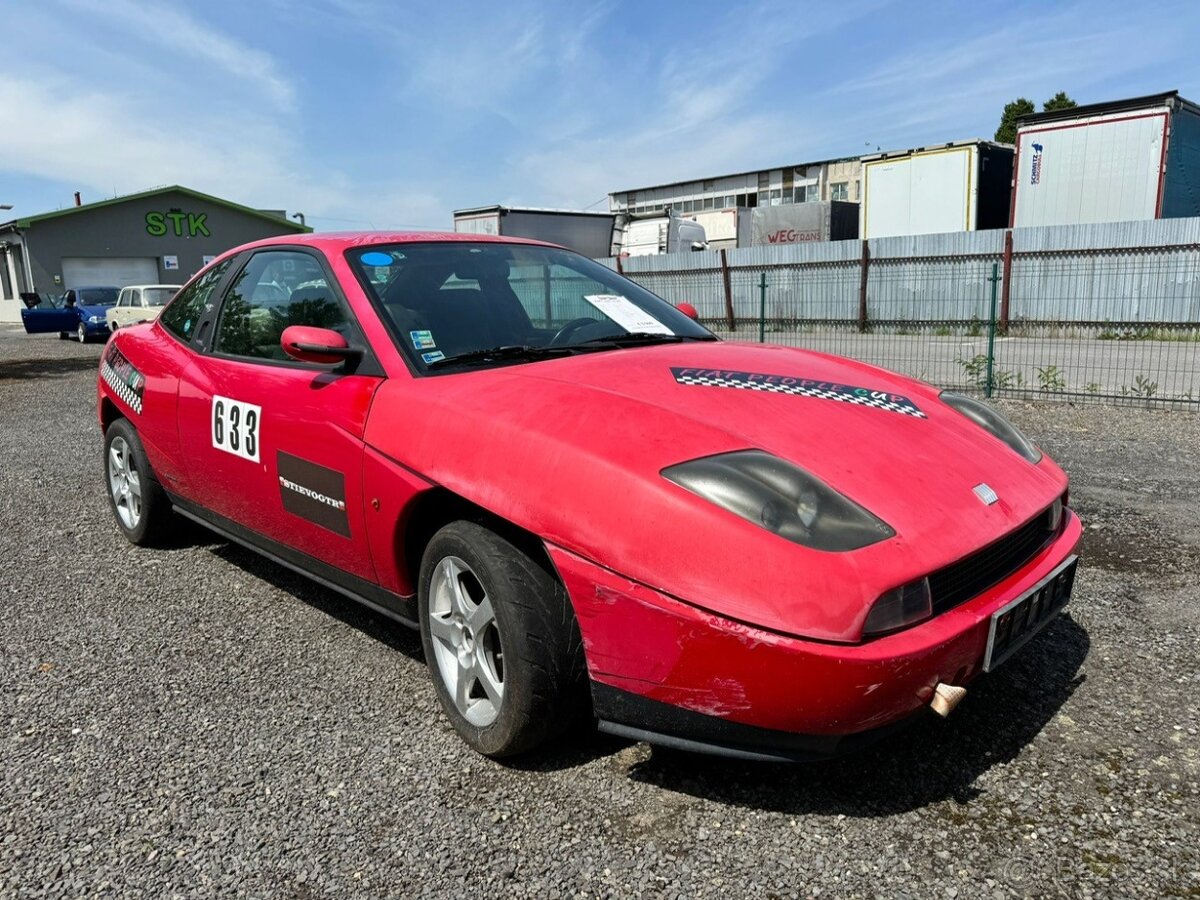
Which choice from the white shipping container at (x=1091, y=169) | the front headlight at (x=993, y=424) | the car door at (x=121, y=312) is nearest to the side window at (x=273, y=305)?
the front headlight at (x=993, y=424)

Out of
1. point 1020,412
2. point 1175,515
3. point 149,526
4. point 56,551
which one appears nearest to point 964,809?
point 1175,515

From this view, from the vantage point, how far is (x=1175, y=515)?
4.59m

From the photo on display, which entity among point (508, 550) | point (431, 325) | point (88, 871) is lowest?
point (88, 871)

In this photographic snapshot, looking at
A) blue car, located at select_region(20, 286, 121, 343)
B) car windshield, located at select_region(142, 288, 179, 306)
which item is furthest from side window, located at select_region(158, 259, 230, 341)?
blue car, located at select_region(20, 286, 121, 343)

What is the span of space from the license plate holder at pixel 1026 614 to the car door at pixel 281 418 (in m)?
1.83

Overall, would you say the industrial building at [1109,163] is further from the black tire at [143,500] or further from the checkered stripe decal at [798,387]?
the black tire at [143,500]

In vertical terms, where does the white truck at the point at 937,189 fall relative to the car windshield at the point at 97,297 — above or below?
above

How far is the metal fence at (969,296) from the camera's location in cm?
1227

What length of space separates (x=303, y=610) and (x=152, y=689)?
0.74 metres

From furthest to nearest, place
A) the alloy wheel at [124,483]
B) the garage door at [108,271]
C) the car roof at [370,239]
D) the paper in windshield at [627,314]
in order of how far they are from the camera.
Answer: the garage door at [108,271]
the alloy wheel at [124,483]
the paper in windshield at [627,314]
the car roof at [370,239]

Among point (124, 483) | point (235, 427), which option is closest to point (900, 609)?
point (235, 427)

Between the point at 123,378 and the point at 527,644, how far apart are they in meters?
3.22

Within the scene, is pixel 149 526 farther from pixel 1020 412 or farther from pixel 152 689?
pixel 1020 412

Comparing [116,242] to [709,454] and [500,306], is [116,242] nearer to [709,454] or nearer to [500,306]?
[500,306]
